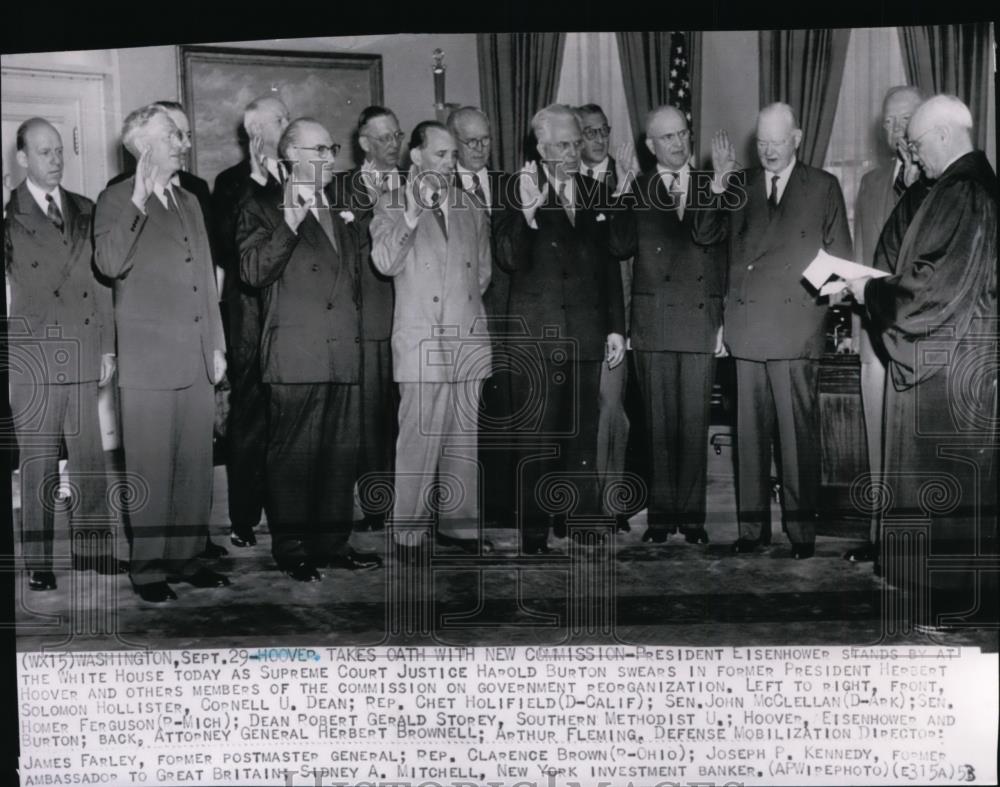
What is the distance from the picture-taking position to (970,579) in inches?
169

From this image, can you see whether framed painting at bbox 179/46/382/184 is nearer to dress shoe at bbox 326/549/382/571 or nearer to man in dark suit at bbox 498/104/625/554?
man in dark suit at bbox 498/104/625/554

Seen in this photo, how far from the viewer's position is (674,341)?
4418 mm

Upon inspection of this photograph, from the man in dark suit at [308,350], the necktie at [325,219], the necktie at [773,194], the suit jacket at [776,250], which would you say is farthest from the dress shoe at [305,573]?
the necktie at [773,194]

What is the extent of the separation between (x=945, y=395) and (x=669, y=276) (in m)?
1.16

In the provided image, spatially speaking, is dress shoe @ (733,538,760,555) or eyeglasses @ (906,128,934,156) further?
dress shoe @ (733,538,760,555)

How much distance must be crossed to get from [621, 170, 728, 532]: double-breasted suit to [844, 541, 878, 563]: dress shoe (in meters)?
0.61

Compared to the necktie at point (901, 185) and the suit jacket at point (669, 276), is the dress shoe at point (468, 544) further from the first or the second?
the necktie at point (901, 185)

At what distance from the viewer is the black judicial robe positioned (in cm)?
427

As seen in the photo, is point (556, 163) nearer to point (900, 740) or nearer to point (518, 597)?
point (518, 597)

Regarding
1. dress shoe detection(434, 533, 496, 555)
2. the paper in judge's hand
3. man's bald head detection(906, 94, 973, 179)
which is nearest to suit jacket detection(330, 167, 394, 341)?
dress shoe detection(434, 533, 496, 555)

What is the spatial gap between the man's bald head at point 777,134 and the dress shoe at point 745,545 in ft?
4.84

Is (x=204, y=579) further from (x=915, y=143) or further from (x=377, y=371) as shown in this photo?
(x=915, y=143)

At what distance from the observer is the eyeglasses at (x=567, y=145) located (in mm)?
4324

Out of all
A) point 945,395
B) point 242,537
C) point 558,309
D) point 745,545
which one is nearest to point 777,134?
point 558,309
